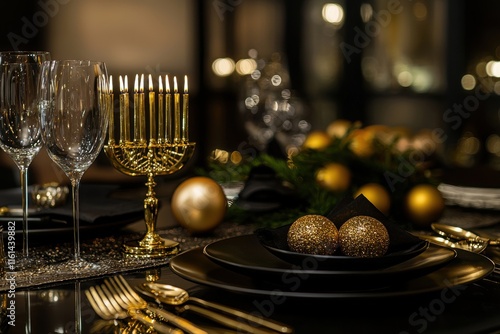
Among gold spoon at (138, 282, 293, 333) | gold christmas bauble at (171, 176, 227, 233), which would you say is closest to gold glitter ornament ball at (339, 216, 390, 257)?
gold spoon at (138, 282, 293, 333)

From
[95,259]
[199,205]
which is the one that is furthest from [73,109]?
[199,205]

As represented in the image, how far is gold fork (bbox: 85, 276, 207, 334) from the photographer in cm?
64

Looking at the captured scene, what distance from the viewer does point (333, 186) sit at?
1.25 m

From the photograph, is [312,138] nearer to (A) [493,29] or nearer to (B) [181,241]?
(B) [181,241]

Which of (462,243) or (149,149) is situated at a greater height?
(149,149)

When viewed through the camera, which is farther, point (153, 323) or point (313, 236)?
point (313, 236)

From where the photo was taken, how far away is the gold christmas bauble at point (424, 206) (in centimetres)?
120

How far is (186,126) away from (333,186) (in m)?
0.31

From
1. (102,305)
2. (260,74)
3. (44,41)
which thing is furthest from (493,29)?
(102,305)

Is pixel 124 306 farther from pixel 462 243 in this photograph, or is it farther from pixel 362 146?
pixel 362 146

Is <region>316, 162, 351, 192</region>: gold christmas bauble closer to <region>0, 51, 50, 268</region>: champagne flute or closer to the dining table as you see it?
the dining table

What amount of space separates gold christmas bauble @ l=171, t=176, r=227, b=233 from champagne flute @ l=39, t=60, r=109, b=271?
0.24m

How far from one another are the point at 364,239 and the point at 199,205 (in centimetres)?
43

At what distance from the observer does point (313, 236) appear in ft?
2.51
